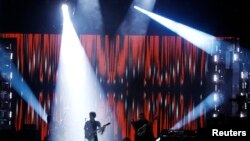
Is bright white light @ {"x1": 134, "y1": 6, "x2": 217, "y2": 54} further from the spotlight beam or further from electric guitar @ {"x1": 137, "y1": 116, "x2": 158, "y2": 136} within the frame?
electric guitar @ {"x1": 137, "y1": 116, "x2": 158, "y2": 136}

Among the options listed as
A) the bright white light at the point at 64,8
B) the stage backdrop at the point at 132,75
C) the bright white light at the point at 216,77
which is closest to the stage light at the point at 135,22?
the stage backdrop at the point at 132,75

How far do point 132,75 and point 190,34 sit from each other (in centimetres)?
230

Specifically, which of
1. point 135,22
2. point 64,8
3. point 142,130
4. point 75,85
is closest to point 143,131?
point 142,130

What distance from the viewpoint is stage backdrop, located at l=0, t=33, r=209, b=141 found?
15.4 metres

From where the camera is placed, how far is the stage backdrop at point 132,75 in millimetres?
15406

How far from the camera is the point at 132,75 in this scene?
15.5m

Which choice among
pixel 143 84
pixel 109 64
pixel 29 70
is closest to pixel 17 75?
pixel 29 70

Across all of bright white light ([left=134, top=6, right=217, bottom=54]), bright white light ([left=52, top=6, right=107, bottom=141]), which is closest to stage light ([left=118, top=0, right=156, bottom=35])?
bright white light ([left=134, top=6, right=217, bottom=54])

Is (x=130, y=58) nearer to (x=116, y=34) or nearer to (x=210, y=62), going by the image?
(x=116, y=34)

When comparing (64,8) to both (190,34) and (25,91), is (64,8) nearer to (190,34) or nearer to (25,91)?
(25,91)

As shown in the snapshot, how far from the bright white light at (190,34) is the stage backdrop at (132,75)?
21 cm

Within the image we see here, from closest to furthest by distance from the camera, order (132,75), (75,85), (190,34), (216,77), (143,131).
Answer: (143,131), (216,77), (190,34), (132,75), (75,85)

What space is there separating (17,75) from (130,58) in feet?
12.2

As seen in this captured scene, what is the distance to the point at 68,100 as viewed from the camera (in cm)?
1575
